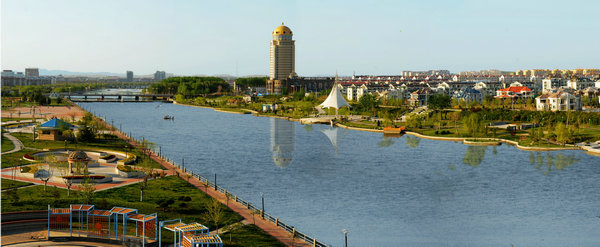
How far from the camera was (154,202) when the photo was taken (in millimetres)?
31406

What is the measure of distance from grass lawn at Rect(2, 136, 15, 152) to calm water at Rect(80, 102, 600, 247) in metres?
13.9

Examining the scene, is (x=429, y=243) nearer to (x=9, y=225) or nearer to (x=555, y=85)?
(x=9, y=225)

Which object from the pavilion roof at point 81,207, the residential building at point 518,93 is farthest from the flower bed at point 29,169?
the residential building at point 518,93

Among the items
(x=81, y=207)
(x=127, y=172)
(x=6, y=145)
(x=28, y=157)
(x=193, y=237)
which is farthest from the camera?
(x=6, y=145)

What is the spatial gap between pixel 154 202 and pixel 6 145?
25835mm

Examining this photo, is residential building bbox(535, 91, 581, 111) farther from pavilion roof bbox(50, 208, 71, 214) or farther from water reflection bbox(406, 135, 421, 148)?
pavilion roof bbox(50, 208, 71, 214)

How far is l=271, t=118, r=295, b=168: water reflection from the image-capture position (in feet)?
171

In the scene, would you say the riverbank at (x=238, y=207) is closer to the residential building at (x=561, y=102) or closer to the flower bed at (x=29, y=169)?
the flower bed at (x=29, y=169)

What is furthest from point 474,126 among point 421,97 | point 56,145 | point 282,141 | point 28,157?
point 421,97

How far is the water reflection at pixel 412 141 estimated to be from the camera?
205 feet

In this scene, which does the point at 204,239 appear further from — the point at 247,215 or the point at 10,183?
the point at 10,183

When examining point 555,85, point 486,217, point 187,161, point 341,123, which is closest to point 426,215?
point 486,217

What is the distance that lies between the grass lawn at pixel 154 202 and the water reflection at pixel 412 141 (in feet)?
107

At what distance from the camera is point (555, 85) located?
146 metres
